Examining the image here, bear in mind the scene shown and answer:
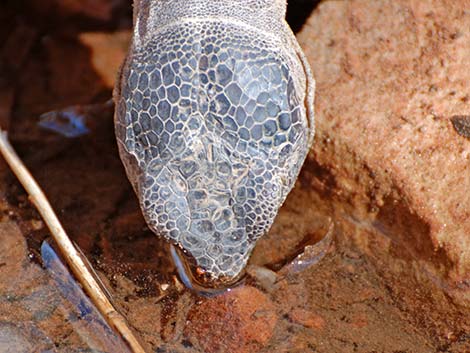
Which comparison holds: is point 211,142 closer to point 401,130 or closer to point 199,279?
point 199,279

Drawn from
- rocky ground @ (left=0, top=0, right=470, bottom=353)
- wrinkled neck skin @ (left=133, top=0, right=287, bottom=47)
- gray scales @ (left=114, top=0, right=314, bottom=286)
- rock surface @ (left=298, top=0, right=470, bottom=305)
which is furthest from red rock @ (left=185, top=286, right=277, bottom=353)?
wrinkled neck skin @ (left=133, top=0, right=287, bottom=47)

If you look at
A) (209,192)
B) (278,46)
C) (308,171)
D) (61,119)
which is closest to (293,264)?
(308,171)

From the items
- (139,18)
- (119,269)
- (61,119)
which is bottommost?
(61,119)

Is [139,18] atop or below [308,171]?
atop

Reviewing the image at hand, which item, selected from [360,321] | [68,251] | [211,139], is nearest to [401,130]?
[360,321]

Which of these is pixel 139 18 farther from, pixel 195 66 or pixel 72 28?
A: pixel 72 28

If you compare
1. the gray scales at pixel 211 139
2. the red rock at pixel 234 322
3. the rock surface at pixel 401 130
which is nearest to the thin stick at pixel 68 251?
the red rock at pixel 234 322
